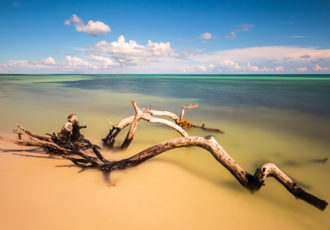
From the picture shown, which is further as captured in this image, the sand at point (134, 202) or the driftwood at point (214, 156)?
Answer: the driftwood at point (214, 156)

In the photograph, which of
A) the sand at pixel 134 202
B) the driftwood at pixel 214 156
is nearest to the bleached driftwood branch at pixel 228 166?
the driftwood at pixel 214 156

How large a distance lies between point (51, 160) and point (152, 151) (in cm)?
256

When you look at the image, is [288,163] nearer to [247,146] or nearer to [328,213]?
[247,146]

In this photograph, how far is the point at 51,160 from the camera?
4258 mm

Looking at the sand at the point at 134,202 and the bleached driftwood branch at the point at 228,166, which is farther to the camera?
the bleached driftwood branch at the point at 228,166

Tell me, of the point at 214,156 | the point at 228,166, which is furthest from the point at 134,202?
the point at 228,166

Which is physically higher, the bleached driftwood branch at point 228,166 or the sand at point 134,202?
the bleached driftwood branch at point 228,166

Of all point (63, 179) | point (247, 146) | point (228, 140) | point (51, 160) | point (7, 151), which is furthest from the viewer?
point (228, 140)

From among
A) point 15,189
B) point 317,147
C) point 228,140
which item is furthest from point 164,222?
point 317,147

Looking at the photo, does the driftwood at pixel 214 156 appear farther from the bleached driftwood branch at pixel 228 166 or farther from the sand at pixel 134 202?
the sand at pixel 134 202

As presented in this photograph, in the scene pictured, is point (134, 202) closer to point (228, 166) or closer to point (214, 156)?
point (214, 156)

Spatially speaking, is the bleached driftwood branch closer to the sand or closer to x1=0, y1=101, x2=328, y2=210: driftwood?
x1=0, y1=101, x2=328, y2=210: driftwood

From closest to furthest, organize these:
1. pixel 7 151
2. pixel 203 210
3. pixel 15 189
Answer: pixel 203 210, pixel 15 189, pixel 7 151

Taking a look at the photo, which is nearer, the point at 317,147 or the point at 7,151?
the point at 7,151
